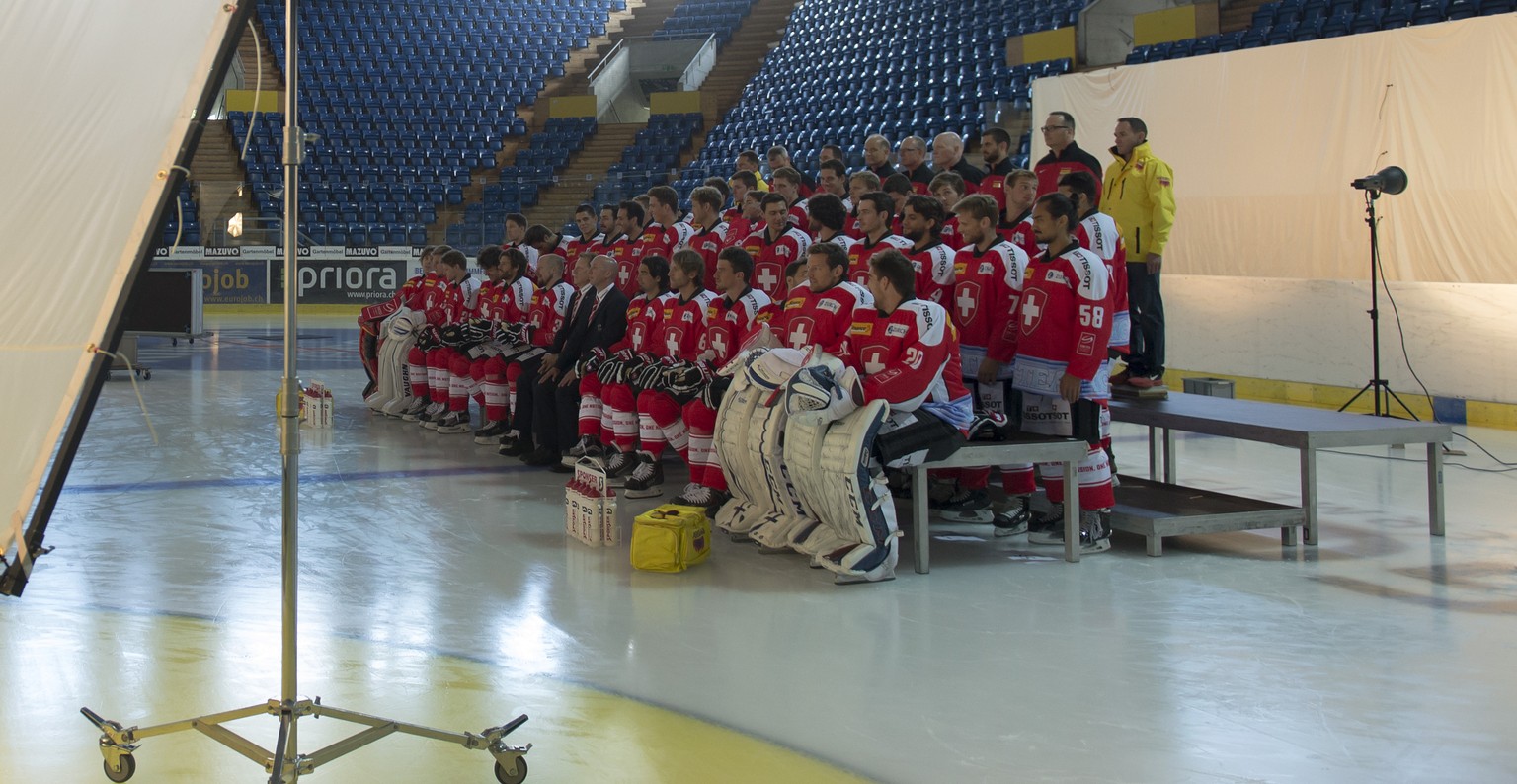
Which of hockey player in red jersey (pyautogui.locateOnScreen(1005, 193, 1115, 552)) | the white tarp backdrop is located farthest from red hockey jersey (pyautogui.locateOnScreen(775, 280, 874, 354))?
the white tarp backdrop

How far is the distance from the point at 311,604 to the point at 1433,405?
8779 mm

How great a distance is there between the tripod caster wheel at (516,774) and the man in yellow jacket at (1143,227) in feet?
17.4

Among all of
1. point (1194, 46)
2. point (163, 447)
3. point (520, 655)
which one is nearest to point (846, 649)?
point (520, 655)

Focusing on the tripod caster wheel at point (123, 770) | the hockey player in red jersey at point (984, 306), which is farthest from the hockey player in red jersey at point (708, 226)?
the tripod caster wheel at point (123, 770)

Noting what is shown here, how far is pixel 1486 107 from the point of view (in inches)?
414

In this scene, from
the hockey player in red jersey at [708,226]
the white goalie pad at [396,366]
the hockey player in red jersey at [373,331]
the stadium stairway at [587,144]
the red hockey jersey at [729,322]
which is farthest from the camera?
the stadium stairway at [587,144]

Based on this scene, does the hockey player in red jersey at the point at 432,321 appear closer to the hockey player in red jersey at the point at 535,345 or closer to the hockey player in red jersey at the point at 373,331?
the hockey player in red jersey at the point at 373,331

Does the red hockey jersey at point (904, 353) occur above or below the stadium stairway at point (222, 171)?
below

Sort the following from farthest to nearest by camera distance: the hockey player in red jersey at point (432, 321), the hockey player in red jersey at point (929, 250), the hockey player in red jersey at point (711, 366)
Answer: the hockey player in red jersey at point (432, 321), the hockey player in red jersey at point (711, 366), the hockey player in red jersey at point (929, 250)

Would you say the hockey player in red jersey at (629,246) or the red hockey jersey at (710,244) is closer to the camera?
the red hockey jersey at (710,244)

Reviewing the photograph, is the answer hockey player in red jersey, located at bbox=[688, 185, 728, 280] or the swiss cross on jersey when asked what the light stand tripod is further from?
hockey player in red jersey, located at bbox=[688, 185, 728, 280]

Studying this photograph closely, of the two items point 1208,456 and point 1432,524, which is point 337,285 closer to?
point 1208,456

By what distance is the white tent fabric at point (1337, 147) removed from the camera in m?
10.6

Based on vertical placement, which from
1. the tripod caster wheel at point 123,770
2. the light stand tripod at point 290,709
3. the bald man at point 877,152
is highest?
the bald man at point 877,152
